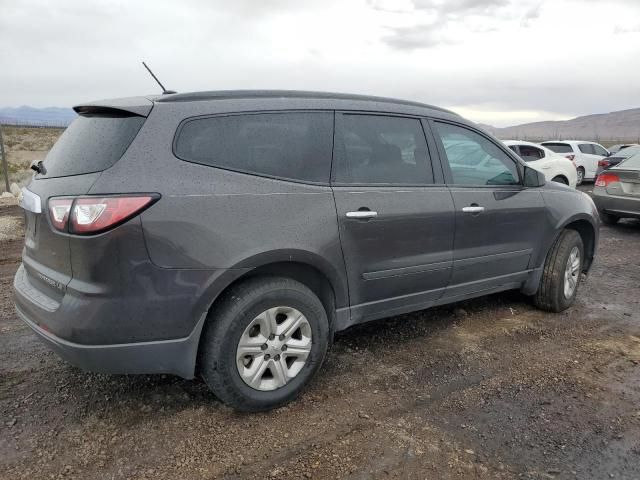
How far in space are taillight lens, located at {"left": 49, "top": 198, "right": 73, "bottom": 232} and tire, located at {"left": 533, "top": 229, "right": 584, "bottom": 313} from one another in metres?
3.85

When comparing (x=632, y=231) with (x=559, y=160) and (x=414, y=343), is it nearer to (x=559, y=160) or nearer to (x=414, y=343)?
(x=559, y=160)

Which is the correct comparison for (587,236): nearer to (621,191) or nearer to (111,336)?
(111,336)

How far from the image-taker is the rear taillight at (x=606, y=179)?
9147 millimetres

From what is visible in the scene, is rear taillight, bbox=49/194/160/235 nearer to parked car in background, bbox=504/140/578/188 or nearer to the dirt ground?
the dirt ground

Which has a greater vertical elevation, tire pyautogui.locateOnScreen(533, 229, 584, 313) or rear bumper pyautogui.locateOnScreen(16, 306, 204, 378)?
rear bumper pyautogui.locateOnScreen(16, 306, 204, 378)

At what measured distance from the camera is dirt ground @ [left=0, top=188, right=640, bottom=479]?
8.32ft

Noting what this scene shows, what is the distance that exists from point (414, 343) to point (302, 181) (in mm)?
1694

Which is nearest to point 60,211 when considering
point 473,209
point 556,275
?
point 473,209

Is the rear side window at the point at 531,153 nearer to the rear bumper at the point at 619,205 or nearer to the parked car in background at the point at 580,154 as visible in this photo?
the rear bumper at the point at 619,205

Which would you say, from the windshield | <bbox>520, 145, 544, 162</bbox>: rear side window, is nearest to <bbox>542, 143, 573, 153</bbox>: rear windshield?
<bbox>520, 145, 544, 162</bbox>: rear side window

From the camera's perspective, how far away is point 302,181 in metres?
3.05

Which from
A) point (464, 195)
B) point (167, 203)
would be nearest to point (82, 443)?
point (167, 203)

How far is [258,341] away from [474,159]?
2297 millimetres

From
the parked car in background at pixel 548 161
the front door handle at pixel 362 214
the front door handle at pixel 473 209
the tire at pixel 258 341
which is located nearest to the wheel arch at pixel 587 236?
the front door handle at pixel 473 209
